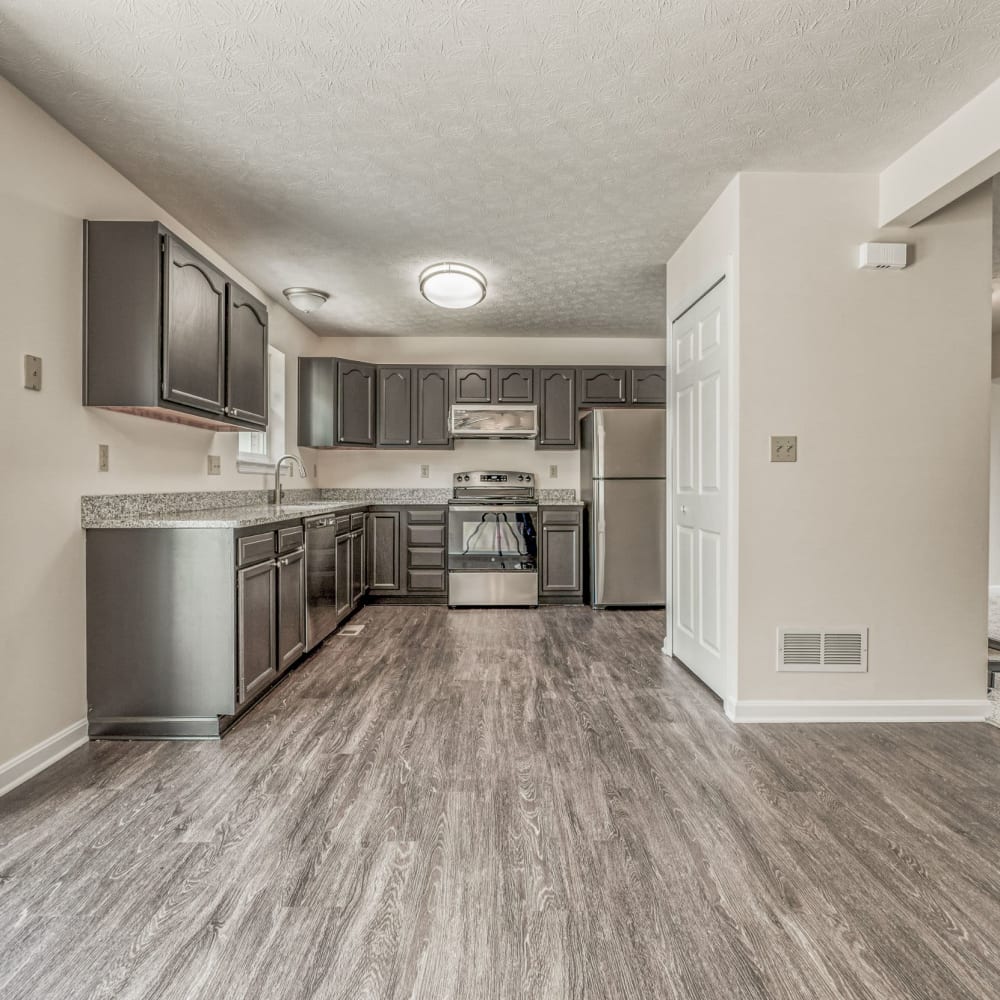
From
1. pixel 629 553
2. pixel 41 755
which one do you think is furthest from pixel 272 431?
pixel 629 553

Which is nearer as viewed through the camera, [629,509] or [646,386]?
[629,509]

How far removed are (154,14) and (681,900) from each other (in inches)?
110

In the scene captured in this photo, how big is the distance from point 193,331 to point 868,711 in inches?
137

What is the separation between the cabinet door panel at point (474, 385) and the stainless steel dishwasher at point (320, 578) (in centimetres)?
186

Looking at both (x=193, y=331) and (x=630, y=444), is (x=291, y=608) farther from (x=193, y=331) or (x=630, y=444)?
(x=630, y=444)

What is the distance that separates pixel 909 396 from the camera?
2.55m

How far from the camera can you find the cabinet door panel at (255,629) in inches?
96.4

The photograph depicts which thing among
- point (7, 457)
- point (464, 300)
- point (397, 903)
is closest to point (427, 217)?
point (464, 300)

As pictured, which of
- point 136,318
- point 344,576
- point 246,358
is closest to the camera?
point 136,318

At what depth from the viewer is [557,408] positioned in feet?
17.3

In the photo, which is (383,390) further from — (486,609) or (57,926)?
(57,926)

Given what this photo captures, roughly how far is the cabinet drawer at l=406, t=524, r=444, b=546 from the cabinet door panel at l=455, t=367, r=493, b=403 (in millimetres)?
1177

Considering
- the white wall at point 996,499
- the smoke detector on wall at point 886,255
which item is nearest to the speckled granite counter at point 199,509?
the smoke detector on wall at point 886,255

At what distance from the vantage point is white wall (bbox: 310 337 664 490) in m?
5.50
